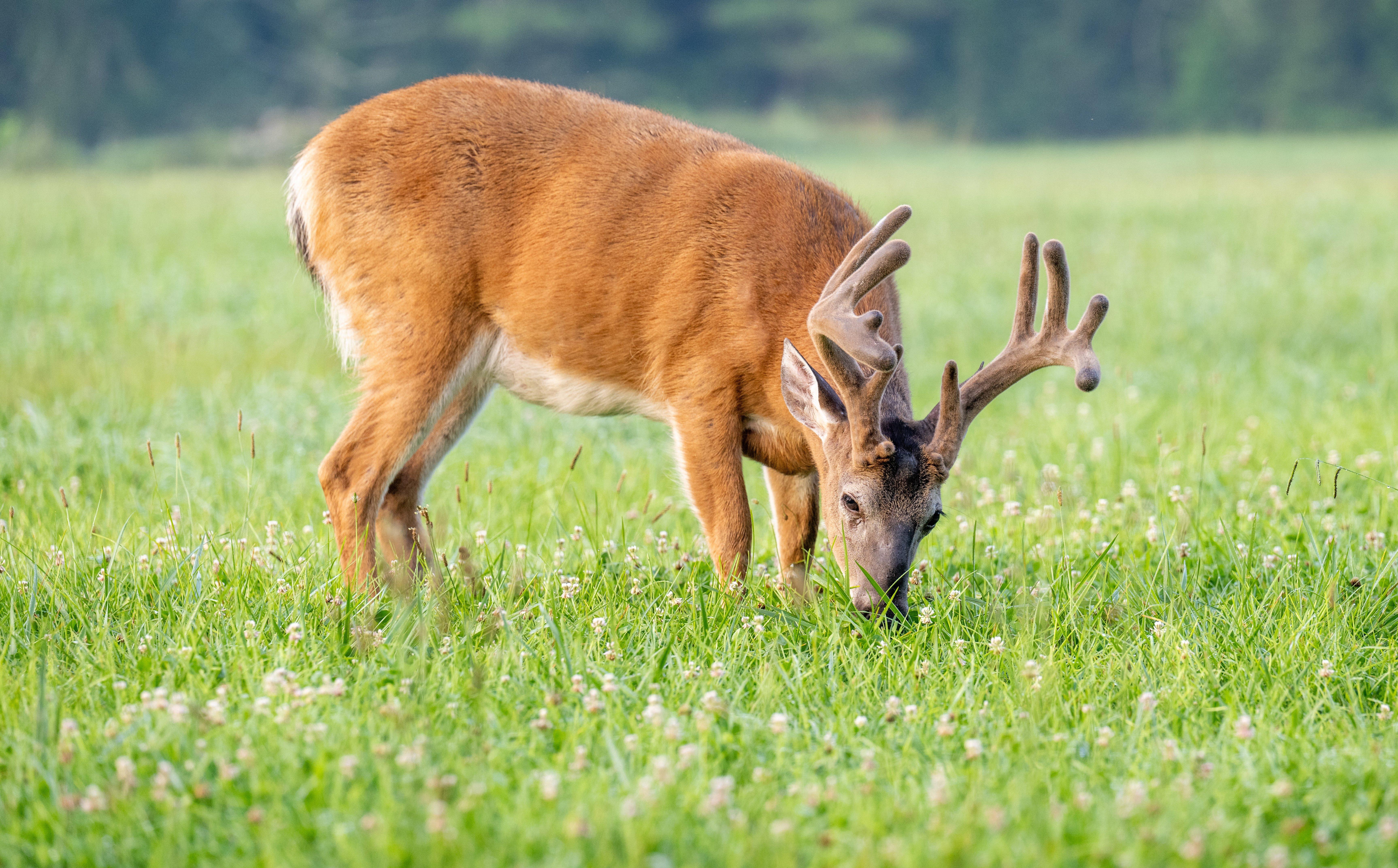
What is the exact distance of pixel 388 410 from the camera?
448 cm

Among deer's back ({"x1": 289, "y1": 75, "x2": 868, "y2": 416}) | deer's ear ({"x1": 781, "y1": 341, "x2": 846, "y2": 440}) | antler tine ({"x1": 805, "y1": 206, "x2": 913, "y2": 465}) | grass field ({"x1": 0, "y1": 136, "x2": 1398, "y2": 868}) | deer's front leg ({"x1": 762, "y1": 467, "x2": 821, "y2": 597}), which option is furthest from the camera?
deer's front leg ({"x1": 762, "y1": 467, "x2": 821, "y2": 597})

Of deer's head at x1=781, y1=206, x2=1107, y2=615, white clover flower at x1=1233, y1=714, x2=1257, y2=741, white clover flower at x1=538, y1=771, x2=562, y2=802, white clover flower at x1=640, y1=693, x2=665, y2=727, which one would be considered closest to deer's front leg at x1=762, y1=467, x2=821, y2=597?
deer's head at x1=781, y1=206, x2=1107, y2=615

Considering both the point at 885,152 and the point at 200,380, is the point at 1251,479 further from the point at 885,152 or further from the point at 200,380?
the point at 885,152

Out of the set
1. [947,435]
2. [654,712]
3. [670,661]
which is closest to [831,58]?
[947,435]

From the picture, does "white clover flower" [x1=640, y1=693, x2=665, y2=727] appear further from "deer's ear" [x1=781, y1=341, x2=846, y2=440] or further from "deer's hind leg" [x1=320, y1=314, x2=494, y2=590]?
"deer's hind leg" [x1=320, y1=314, x2=494, y2=590]

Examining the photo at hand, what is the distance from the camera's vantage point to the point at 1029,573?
436cm

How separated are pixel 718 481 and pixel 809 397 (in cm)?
42

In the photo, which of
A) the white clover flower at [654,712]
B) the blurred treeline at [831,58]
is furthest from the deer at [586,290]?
the blurred treeline at [831,58]

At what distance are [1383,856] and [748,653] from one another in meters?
1.54

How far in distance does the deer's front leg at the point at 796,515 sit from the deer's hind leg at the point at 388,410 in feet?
3.73

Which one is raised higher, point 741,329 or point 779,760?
point 741,329

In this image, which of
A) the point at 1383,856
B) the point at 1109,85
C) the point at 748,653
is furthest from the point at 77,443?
the point at 1109,85

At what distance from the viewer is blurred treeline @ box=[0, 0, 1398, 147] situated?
4253 cm

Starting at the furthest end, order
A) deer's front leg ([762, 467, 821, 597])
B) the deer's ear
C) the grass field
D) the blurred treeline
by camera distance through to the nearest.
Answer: the blurred treeline, deer's front leg ([762, 467, 821, 597]), the deer's ear, the grass field
